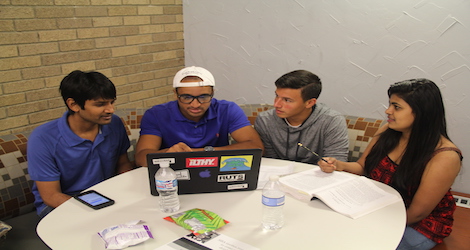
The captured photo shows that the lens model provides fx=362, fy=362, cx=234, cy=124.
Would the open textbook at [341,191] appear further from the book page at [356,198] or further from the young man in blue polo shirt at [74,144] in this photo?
the young man in blue polo shirt at [74,144]

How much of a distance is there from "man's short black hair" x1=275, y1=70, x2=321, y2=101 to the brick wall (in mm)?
1663

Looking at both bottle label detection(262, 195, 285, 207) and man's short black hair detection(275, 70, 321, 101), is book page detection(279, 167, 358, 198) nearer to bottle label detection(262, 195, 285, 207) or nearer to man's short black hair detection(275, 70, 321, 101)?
bottle label detection(262, 195, 285, 207)

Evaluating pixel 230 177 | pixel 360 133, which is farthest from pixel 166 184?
pixel 360 133

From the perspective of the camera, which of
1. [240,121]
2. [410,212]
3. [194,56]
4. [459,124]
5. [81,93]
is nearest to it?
[410,212]

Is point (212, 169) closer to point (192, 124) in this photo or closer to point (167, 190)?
point (167, 190)

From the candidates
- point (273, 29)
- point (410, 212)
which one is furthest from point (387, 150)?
point (273, 29)

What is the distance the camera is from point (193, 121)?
2.27 meters

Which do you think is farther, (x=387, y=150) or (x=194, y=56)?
(x=194, y=56)

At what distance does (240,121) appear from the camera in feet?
7.73

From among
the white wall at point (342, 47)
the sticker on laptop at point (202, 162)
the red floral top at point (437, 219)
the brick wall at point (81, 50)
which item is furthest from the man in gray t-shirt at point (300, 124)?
the brick wall at point (81, 50)

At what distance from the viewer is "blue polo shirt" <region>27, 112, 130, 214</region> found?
1833 millimetres

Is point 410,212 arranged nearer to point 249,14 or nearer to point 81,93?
point 81,93

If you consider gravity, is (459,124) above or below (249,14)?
below

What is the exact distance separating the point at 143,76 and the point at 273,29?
4.28ft
